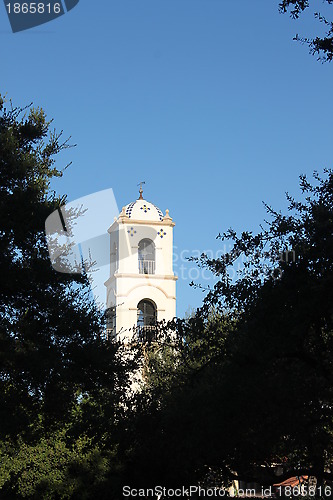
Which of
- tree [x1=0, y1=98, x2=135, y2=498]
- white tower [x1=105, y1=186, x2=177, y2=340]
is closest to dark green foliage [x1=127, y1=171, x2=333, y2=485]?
tree [x1=0, y1=98, x2=135, y2=498]

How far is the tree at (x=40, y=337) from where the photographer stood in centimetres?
1577

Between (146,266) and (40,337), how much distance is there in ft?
96.2

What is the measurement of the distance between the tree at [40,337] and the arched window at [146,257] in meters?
27.0

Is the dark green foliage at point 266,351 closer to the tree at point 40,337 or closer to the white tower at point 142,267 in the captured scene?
the tree at point 40,337

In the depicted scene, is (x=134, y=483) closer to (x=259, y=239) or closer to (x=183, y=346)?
(x=183, y=346)

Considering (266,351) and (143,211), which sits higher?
(143,211)

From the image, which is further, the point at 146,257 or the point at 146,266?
the point at 146,257

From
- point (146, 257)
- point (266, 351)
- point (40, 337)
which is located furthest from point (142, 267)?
point (266, 351)

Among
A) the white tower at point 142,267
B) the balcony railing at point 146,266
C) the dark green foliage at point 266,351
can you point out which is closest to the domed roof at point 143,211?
the white tower at point 142,267

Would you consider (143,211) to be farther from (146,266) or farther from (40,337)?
(40,337)

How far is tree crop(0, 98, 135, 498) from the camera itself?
1577cm

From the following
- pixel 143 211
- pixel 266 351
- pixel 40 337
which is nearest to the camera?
pixel 266 351

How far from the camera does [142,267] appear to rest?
45.7 meters

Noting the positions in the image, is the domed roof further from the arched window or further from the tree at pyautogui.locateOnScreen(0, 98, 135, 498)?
the tree at pyautogui.locateOnScreen(0, 98, 135, 498)
